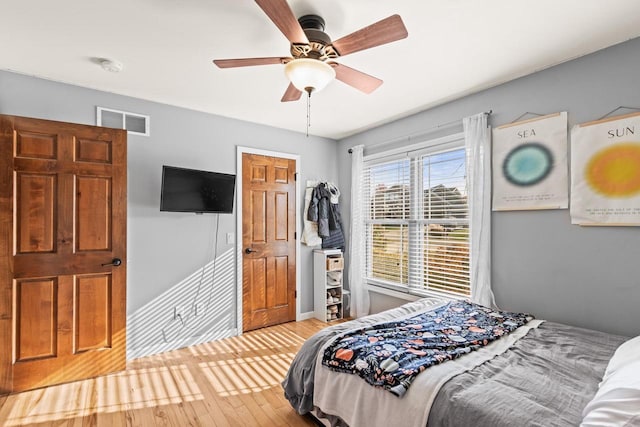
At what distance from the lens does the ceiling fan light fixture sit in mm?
1725

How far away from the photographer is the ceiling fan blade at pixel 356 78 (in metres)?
1.93

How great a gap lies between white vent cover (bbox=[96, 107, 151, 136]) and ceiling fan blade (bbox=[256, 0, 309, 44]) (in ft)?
6.82

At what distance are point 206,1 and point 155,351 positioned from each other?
3.03 metres

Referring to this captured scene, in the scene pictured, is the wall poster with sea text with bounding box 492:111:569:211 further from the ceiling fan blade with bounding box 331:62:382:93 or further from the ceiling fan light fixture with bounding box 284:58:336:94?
the ceiling fan light fixture with bounding box 284:58:336:94

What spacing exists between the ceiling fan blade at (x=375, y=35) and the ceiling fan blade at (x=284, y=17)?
0.72 feet

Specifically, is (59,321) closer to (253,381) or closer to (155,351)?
(155,351)

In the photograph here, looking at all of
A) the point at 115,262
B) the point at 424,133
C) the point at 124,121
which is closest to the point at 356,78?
the point at 424,133

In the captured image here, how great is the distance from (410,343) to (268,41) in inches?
82.6

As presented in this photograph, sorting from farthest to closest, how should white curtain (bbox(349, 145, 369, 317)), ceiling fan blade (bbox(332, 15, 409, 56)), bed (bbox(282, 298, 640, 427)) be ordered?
1. white curtain (bbox(349, 145, 369, 317))
2. ceiling fan blade (bbox(332, 15, 409, 56))
3. bed (bbox(282, 298, 640, 427))

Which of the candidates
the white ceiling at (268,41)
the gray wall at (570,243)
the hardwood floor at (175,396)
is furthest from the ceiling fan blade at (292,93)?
the hardwood floor at (175,396)

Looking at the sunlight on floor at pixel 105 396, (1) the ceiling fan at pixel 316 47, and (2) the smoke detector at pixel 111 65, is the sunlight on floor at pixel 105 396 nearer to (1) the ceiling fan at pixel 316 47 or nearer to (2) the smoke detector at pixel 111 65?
(1) the ceiling fan at pixel 316 47

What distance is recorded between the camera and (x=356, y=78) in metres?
2.03

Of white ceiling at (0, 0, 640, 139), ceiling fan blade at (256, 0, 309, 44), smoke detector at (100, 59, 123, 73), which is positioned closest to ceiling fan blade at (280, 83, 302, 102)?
white ceiling at (0, 0, 640, 139)

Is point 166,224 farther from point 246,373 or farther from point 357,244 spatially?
point 357,244
